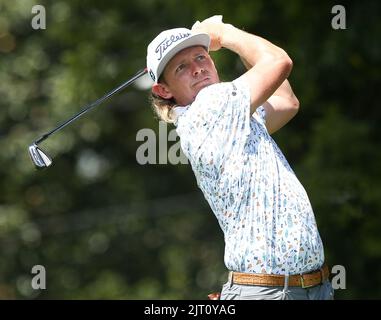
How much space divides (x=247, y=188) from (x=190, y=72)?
1.93ft

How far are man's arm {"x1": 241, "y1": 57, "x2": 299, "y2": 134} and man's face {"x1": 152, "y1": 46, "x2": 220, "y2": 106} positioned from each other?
0.25 meters

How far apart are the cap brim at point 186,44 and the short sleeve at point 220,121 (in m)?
0.28

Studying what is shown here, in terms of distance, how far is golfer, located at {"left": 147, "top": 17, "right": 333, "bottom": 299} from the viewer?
4.55m

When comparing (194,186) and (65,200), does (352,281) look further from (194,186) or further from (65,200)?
(65,200)

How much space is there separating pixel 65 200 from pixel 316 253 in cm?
1335

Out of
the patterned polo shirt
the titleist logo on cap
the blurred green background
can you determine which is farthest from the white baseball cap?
the blurred green background

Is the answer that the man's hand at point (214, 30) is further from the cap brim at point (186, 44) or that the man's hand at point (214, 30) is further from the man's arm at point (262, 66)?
the cap brim at point (186, 44)

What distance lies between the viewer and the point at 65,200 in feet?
58.2

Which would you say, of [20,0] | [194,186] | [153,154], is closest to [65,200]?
[194,186]

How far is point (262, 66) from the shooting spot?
4.75m
